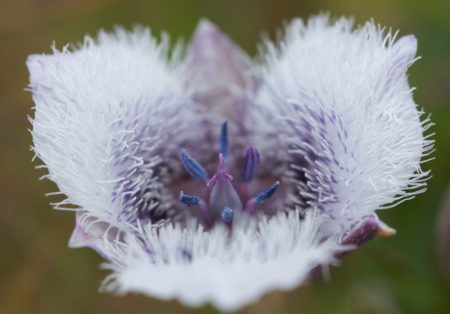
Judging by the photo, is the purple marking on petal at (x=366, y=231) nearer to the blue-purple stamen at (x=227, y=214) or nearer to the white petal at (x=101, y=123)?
the blue-purple stamen at (x=227, y=214)

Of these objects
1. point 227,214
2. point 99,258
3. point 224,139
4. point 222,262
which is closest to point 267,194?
point 227,214

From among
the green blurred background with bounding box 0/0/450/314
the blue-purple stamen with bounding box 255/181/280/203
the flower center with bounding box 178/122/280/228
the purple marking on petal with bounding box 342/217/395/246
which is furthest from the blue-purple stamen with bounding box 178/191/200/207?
the green blurred background with bounding box 0/0/450/314

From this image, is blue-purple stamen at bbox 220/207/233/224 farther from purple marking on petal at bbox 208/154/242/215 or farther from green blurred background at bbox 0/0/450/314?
green blurred background at bbox 0/0/450/314

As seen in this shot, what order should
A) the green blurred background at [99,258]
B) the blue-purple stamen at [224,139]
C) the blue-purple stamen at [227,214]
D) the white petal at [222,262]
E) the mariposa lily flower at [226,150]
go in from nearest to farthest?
the white petal at [222,262] → the mariposa lily flower at [226,150] → the blue-purple stamen at [227,214] → the blue-purple stamen at [224,139] → the green blurred background at [99,258]

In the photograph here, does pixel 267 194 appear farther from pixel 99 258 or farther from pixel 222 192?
pixel 99 258

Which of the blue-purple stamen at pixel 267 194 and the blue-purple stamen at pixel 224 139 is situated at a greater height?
the blue-purple stamen at pixel 224 139

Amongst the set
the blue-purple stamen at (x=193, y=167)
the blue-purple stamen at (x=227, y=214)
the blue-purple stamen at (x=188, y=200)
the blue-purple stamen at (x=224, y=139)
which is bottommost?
the blue-purple stamen at (x=227, y=214)

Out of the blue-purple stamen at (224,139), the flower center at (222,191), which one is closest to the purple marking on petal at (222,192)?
the flower center at (222,191)
